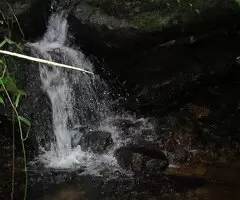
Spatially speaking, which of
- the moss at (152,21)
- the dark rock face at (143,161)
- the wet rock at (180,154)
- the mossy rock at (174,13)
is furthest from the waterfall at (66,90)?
the wet rock at (180,154)

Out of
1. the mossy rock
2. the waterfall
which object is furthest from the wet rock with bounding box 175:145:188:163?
the mossy rock

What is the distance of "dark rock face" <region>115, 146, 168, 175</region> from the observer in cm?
554

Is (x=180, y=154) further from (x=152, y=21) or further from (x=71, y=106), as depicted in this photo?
(x=152, y=21)

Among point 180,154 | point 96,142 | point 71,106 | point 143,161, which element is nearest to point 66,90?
point 71,106

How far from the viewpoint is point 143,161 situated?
18.4 ft

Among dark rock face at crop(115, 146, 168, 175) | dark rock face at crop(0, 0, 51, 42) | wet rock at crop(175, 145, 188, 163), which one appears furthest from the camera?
dark rock face at crop(0, 0, 51, 42)

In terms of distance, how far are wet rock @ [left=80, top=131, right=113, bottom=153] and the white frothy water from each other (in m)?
0.10

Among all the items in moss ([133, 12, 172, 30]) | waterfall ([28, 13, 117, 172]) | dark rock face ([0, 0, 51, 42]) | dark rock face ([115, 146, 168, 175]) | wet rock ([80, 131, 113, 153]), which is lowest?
dark rock face ([115, 146, 168, 175])

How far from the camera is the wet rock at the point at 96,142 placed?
6.16 metres

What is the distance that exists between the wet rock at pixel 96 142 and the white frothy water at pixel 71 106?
10 centimetres

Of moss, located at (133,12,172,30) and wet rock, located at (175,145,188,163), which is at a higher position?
moss, located at (133,12,172,30)

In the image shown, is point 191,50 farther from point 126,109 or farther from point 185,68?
point 126,109

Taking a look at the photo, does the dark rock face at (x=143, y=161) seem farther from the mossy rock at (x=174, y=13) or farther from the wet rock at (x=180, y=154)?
the mossy rock at (x=174, y=13)

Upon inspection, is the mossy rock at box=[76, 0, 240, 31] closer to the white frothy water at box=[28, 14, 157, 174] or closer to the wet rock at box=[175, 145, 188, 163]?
the white frothy water at box=[28, 14, 157, 174]
